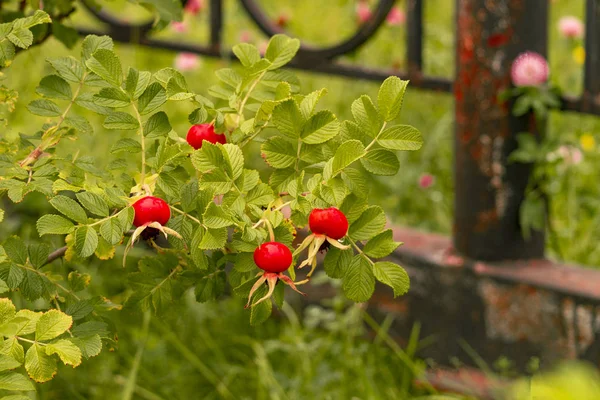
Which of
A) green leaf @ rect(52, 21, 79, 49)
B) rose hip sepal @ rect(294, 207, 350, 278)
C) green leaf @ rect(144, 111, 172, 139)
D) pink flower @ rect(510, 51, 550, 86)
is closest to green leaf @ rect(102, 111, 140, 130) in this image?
green leaf @ rect(144, 111, 172, 139)

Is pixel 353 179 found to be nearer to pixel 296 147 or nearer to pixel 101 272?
pixel 296 147

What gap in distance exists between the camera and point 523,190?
2062mm

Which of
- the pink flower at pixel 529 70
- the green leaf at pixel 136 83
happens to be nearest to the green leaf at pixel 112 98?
the green leaf at pixel 136 83

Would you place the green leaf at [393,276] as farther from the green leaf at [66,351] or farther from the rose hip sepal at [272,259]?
the green leaf at [66,351]

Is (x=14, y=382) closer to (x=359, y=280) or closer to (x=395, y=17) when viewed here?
(x=359, y=280)

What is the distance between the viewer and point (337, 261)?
0.95 metres

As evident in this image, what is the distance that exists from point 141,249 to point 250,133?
5.37ft

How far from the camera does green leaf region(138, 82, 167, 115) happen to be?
98 centimetres

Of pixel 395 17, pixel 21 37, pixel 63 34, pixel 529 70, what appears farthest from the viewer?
pixel 395 17

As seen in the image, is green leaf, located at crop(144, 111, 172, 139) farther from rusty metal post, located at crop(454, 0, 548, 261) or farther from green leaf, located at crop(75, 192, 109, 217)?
rusty metal post, located at crop(454, 0, 548, 261)

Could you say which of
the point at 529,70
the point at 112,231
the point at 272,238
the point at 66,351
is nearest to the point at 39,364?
the point at 66,351

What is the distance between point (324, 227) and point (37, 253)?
337 millimetres

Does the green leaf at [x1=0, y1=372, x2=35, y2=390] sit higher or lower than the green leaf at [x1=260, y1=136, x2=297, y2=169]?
lower

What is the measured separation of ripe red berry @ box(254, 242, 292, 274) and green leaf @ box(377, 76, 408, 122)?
0.16 metres
